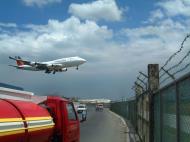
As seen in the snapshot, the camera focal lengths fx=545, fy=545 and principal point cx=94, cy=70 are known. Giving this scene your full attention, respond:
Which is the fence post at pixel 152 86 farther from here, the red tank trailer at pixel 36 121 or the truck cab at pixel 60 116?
the truck cab at pixel 60 116

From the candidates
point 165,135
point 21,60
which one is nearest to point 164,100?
point 165,135

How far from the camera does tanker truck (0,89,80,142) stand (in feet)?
24.0

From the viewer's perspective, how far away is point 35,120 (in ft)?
28.5

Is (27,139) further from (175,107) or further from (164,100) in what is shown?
(164,100)

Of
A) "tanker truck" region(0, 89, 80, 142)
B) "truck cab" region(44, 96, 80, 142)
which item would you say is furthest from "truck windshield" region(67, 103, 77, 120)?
"truck cab" region(44, 96, 80, 142)

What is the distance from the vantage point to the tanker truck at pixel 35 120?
289 inches

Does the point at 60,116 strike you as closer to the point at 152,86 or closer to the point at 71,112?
the point at 71,112

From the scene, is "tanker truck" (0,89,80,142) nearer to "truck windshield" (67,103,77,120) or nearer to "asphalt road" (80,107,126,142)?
"truck windshield" (67,103,77,120)

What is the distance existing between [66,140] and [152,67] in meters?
4.49

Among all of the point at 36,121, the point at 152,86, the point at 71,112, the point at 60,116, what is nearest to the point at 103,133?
the point at 152,86

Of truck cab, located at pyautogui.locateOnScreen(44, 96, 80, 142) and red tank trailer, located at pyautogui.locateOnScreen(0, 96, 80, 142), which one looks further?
truck cab, located at pyautogui.locateOnScreen(44, 96, 80, 142)

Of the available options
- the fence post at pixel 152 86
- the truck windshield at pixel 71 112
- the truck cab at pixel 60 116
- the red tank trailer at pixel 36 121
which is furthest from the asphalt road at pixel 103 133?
the truck cab at pixel 60 116

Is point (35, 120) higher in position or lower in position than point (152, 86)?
lower

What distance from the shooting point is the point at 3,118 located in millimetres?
7137
